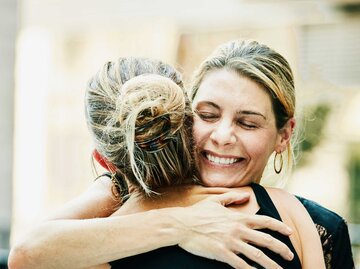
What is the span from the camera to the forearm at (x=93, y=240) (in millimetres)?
2105

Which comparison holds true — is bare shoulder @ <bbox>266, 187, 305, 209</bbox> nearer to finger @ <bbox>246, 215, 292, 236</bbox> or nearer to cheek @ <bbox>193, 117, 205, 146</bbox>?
finger @ <bbox>246, 215, 292, 236</bbox>

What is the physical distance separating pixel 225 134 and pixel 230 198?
9.0 inches

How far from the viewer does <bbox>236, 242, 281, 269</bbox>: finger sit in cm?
207

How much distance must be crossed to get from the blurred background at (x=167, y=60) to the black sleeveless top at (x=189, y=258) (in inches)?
234

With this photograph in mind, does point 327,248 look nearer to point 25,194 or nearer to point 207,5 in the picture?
point 207,5

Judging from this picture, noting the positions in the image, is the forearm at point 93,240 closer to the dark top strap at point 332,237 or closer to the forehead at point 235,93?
the forehead at point 235,93

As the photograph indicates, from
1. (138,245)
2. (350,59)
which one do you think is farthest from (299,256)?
(350,59)

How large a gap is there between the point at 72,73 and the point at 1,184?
5222mm

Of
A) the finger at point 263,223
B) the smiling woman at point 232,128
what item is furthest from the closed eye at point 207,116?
the finger at point 263,223

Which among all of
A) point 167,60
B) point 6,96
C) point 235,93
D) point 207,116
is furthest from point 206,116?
point 167,60

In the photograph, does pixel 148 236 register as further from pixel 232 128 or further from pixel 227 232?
pixel 232 128

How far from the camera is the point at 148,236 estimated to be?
211 cm

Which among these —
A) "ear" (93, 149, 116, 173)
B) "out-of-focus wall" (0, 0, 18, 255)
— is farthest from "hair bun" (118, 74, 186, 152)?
"out-of-focus wall" (0, 0, 18, 255)

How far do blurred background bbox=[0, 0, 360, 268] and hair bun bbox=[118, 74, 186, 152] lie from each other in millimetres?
6160
